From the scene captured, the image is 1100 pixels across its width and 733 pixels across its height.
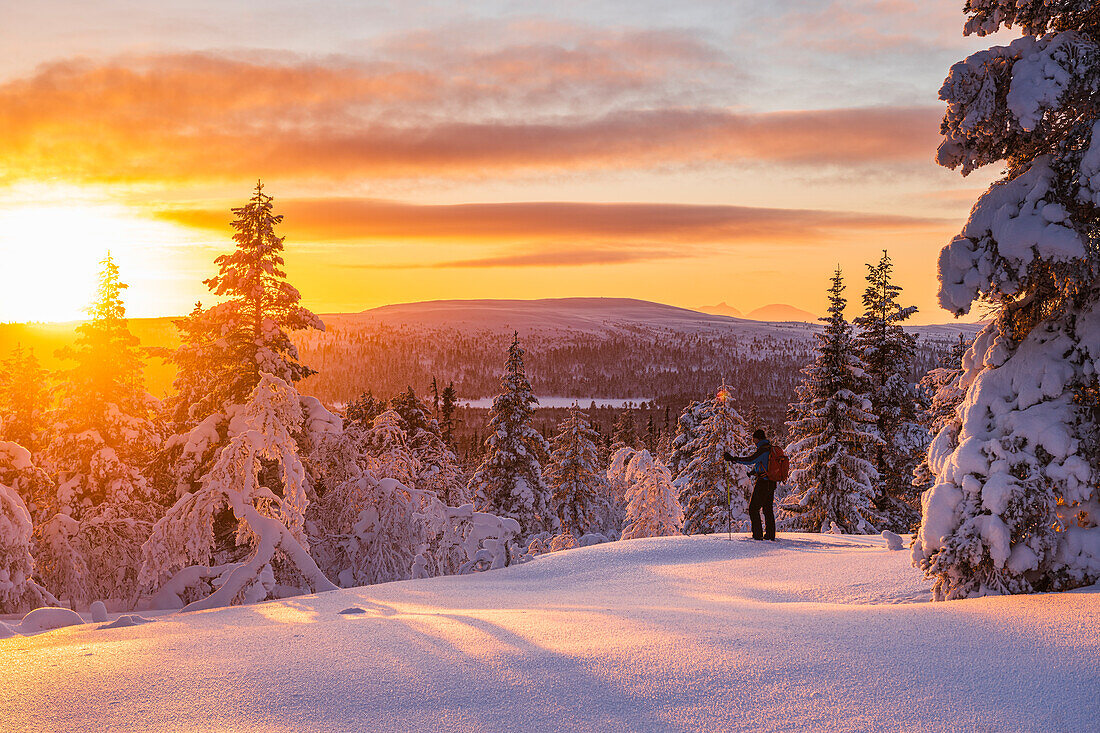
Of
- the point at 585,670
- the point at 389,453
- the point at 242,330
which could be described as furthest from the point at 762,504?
the point at 389,453

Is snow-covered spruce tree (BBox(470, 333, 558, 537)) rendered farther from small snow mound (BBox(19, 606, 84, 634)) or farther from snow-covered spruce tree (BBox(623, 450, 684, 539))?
small snow mound (BBox(19, 606, 84, 634))

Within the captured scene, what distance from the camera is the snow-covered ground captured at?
3758mm

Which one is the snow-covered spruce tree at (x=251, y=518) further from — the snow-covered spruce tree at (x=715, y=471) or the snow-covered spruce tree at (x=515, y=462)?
the snow-covered spruce tree at (x=715, y=471)

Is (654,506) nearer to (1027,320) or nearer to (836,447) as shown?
(836,447)

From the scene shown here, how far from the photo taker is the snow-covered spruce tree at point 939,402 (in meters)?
8.27

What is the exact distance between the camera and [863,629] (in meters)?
5.24

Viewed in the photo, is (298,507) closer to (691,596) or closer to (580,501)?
(691,596)

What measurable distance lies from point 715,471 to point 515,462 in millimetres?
10647

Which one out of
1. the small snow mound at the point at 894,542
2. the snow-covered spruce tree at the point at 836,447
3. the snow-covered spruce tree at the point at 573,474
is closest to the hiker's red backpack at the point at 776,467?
the small snow mound at the point at 894,542

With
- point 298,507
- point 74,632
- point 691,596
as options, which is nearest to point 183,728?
point 74,632

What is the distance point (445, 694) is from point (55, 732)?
2037 millimetres

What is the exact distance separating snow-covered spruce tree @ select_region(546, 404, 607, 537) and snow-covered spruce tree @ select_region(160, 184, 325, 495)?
79.0ft

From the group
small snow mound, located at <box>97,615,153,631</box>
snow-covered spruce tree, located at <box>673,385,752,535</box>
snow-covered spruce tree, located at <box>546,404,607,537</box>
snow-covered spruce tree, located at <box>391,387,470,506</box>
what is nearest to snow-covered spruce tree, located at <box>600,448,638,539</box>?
snow-covered spruce tree, located at <box>546,404,607,537</box>

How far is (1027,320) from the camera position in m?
7.72
